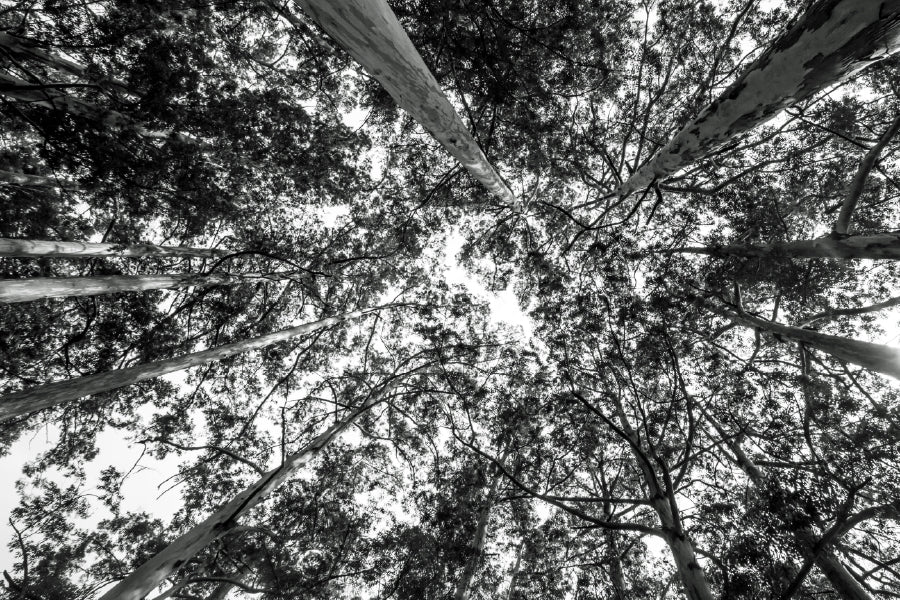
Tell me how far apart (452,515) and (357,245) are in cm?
724

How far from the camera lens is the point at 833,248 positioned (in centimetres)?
420

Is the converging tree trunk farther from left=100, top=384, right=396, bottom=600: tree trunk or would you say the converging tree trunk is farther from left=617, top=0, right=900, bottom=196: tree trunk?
left=617, top=0, right=900, bottom=196: tree trunk

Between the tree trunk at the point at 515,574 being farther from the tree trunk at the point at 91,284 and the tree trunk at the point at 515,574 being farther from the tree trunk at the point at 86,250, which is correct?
the tree trunk at the point at 86,250

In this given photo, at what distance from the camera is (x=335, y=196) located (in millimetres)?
8641

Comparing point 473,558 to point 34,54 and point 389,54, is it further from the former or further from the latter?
point 34,54

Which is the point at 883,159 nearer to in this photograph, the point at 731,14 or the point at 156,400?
the point at 731,14

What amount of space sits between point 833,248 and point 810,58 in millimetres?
3947

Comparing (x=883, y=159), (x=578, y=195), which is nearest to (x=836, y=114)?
(x=883, y=159)

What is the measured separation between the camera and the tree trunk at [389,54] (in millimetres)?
1728

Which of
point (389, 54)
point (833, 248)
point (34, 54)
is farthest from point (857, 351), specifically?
point (34, 54)

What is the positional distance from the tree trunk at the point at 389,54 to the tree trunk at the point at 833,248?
16.0 feet

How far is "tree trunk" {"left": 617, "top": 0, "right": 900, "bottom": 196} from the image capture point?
1551mm

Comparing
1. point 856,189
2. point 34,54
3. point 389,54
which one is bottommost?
point 389,54

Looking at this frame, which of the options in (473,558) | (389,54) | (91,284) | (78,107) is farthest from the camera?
(473,558)
